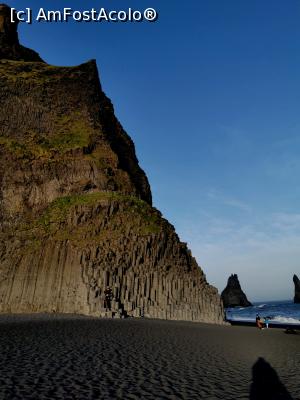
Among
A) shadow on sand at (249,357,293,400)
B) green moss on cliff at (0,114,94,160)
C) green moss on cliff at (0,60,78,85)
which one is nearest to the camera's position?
shadow on sand at (249,357,293,400)

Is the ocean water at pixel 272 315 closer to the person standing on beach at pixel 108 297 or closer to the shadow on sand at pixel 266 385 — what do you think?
the person standing on beach at pixel 108 297

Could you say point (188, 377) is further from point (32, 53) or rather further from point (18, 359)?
point (32, 53)

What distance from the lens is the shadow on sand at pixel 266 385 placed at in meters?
10.3

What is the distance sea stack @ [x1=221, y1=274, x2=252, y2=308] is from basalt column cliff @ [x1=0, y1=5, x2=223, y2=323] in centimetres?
10181

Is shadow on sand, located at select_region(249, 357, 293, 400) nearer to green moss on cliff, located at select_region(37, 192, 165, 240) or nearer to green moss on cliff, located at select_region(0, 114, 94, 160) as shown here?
green moss on cliff, located at select_region(37, 192, 165, 240)

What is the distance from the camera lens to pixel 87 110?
2544 inches

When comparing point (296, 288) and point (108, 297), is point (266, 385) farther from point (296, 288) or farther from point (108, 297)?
point (296, 288)

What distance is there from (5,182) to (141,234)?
23.0 meters

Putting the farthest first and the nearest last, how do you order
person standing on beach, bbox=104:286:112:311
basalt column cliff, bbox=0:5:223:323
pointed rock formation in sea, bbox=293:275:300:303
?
pointed rock formation in sea, bbox=293:275:300:303
basalt column cliff, bbox=0:5:223:323
person standing on beach, bbox=104:286:112:311

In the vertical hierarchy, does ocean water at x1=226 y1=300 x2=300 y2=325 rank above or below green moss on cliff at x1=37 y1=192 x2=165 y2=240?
below

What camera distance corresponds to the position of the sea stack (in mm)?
159250

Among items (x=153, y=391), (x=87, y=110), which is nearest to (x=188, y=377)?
(x=153, y=391)

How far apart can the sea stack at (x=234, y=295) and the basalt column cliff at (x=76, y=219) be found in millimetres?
101808

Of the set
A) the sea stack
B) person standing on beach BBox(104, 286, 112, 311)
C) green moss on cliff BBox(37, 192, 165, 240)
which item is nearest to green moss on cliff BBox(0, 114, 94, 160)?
green moss on cliff BBox(37, 192, 165, 240)
